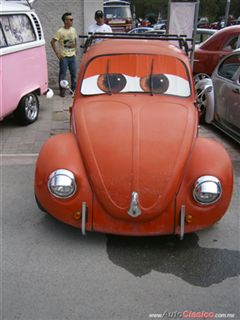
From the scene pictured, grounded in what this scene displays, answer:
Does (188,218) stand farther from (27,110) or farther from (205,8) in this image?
(205,8)

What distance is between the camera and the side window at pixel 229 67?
6.56 meters

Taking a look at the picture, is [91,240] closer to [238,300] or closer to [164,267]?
[164,267]

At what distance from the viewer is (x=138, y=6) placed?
→ 53.5 m

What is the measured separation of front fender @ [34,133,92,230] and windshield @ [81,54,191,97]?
1.15 meters

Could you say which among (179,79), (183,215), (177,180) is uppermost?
(179,79)

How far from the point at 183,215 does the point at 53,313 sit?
4.34ft

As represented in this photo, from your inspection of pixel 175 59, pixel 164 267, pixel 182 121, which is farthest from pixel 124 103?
pixel 164 267

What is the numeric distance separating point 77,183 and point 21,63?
4.11m

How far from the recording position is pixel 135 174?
327 cm

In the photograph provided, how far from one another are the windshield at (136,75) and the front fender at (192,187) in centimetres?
118

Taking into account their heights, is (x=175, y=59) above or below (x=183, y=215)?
above

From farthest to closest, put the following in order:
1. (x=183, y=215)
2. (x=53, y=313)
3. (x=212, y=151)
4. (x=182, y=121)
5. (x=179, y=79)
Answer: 1. (x=179, y=79)
2. (x=182, y=121)
3. (x=212, y=151)
4. (x=183, y=215)
5. (x=53, y=313)

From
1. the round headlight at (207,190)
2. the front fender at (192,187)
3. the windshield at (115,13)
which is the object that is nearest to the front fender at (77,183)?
the front fender at (192,187)

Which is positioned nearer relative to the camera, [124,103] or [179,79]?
[124,103]
